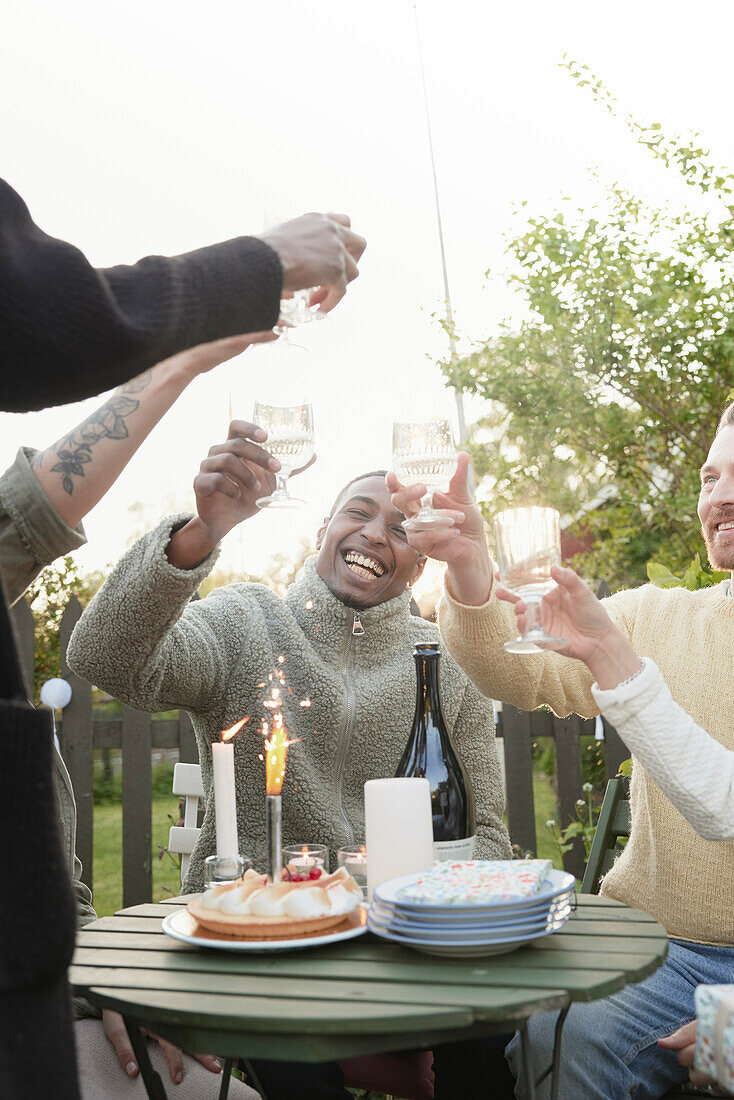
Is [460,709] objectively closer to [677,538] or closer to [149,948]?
[149,948]

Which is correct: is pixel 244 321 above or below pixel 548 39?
below

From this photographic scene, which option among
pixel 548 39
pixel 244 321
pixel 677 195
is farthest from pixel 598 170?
pixel 244 321

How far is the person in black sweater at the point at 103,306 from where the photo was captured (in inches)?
36.2

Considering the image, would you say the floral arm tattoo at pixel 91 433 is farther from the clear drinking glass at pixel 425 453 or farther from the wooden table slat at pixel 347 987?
the wooden table slat at pixel 347 987

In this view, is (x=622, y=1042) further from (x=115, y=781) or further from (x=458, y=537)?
(x=115, y=781)

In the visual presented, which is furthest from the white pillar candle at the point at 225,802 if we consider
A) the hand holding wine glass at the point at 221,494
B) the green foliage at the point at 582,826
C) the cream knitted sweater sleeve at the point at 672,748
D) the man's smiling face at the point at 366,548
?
the green foliage at the point at 582,826

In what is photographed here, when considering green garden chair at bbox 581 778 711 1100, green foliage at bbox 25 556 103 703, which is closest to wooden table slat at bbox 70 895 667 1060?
green garden chair at bbox 581 778 711 1100

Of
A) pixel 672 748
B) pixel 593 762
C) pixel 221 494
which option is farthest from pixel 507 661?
pixel 593 762

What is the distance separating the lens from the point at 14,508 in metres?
1.72

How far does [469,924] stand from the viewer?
127 cm

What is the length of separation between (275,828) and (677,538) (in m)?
4.05

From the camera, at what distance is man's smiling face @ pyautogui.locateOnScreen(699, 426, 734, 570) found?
2.19 meters

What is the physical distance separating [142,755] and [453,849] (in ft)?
9.04

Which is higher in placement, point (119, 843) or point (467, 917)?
point (467, 917)
